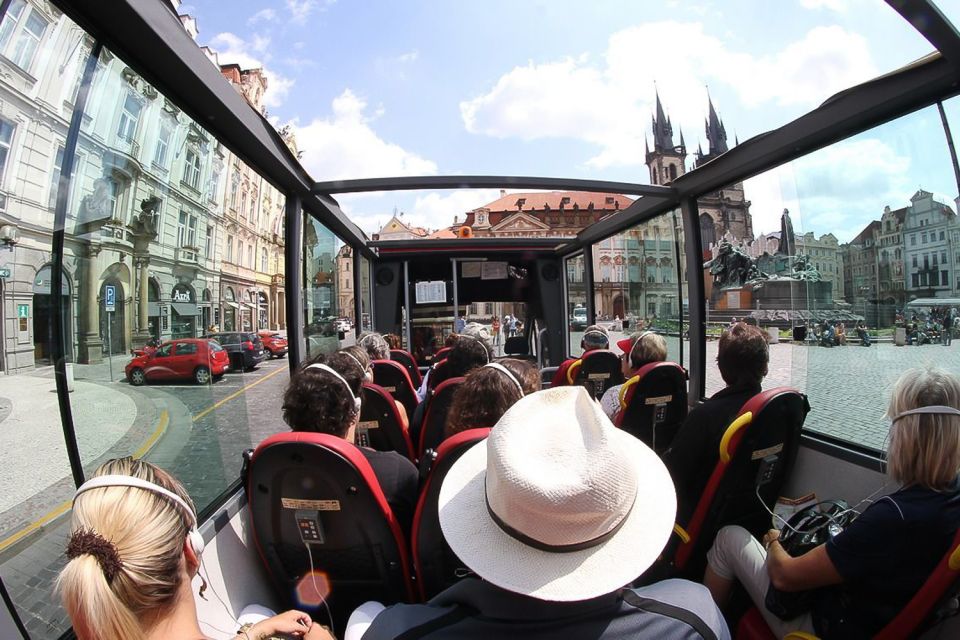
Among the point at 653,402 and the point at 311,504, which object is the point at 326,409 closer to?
the point at 311,504

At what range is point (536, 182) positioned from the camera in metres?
3.45

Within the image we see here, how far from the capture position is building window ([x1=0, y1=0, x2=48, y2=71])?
3.74 ft

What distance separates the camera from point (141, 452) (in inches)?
72.9

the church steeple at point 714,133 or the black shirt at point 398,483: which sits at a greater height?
the church steeple at point 714,133

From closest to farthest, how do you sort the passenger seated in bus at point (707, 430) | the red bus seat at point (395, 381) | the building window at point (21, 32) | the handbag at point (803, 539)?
the building window at point (21, 32) → the handbag at point (803, 539) → the passenger seated in bus at point (707, 430) → the red bus seat at point (395, 381)

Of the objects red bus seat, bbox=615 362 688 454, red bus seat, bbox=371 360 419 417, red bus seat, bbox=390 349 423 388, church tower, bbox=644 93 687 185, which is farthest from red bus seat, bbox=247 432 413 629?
church tower, bbox=644 93 687 185

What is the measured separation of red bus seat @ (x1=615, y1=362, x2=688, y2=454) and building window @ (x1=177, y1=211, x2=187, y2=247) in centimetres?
250

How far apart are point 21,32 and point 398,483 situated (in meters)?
1.69

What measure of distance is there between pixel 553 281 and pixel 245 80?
21.1ft

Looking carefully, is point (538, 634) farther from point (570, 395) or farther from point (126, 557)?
point (126, 557)

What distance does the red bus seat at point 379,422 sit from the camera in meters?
2.99

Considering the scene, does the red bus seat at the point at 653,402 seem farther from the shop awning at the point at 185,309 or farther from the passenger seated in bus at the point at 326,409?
the shop awning at the point at 185,309

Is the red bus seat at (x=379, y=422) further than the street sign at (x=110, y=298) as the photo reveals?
Yes

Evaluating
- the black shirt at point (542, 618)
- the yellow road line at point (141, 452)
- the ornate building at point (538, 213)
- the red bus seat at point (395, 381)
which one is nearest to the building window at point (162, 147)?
the yellow road line at point (141, 452)
